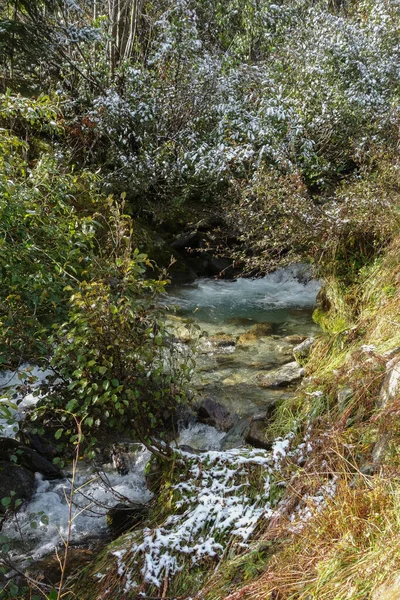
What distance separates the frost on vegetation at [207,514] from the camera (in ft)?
9.84

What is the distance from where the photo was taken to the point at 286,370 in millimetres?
5691

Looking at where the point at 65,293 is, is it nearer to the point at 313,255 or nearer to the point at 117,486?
the point at 117,486

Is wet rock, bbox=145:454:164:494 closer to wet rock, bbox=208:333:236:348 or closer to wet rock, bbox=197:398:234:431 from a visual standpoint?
wet rock, bbox=197:398:234:431

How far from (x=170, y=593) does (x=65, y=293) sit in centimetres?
246

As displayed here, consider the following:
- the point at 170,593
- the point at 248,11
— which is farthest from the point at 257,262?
the point at 248,11

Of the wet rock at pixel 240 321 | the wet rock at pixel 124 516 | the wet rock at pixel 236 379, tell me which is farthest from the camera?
the wet rock at pixel 240 321

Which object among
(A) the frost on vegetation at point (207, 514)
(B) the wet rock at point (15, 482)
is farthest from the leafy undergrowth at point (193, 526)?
(B) the wet rock at point (15, 482)

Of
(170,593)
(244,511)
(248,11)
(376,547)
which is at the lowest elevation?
(170,593)

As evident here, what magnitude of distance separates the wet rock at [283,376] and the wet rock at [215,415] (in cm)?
65

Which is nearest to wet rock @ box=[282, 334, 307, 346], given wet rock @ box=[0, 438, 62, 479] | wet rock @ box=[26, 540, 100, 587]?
wet rock @ box=[0, 438, 62, 479]

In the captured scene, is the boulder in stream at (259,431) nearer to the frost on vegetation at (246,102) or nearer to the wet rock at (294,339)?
the wet rock at (294,339)

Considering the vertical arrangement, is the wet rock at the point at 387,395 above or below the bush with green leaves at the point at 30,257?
below

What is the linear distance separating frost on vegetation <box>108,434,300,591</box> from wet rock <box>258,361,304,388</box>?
169 centimetres

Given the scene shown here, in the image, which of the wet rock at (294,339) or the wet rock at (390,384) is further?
the wet rock at (294,339)
